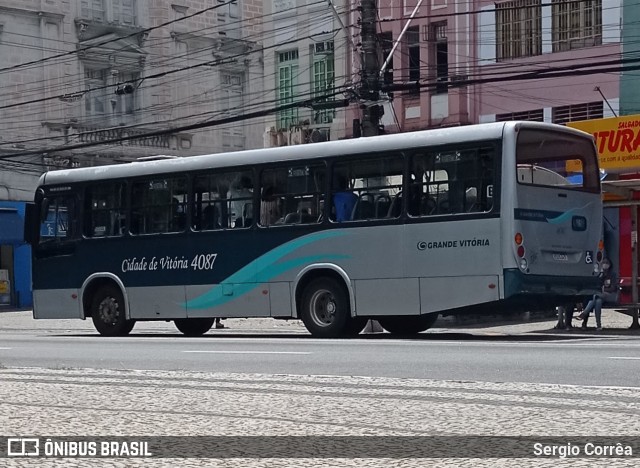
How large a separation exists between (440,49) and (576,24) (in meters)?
5.02

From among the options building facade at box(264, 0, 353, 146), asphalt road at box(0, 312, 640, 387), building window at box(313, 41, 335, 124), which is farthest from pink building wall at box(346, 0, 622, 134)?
asphalt road at box(0, 312, 640, 387)

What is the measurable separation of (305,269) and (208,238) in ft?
7.76

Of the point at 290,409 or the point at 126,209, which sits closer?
the point at 290,409

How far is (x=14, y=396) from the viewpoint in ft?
40.1

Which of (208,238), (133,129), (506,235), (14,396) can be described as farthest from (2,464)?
(133,129)

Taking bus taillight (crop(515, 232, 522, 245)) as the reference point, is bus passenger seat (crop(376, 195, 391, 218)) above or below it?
above

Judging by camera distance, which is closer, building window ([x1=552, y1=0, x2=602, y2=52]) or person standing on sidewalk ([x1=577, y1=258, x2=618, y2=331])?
person standing on sidewalk ([x1=577, y1=258, x2=618, y2=331])

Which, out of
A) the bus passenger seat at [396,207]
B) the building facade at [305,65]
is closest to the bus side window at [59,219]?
the bus passenger seat at [396,207]

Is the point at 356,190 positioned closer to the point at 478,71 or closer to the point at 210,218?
the point at 210,218

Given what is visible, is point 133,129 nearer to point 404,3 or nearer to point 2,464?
point 404,3

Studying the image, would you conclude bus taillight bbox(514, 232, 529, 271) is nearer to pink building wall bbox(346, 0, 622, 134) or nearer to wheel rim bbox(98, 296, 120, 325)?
wheel rim bbox(98, 296, 120, 325)

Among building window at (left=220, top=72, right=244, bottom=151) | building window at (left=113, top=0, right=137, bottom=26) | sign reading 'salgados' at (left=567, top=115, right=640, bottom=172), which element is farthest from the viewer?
building window at (left=220, top=72, right=244, bottom=151)

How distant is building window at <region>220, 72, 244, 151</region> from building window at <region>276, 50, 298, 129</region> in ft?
24.5

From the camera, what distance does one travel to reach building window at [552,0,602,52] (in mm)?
37531
